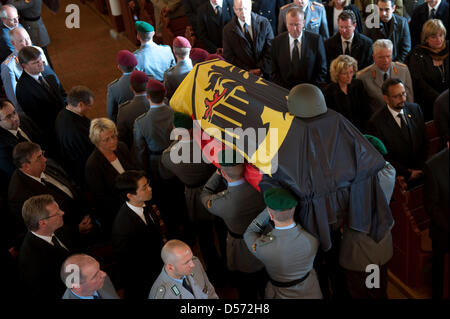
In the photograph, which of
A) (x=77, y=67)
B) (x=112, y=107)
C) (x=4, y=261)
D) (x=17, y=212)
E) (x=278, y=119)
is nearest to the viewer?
(x=278, y=119)

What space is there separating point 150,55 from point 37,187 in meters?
2.18

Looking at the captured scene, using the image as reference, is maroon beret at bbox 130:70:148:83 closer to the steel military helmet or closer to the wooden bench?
the steel military helmet

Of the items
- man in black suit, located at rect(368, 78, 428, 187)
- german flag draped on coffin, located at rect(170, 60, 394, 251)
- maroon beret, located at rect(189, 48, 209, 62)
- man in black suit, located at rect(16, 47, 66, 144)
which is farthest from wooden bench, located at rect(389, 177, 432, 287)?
man in black suit, located at rect(16, 47, 66, 144)

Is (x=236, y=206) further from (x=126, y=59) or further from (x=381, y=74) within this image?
(x=126, y=59)

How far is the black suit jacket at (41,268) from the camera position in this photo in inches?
120

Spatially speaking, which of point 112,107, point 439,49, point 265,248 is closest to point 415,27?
point 439,49

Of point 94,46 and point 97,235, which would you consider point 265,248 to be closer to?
point 97,235

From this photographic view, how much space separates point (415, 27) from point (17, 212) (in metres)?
4.52

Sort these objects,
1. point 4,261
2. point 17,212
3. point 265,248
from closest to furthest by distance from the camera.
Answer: point 265,248 < point 4,261 < point 17,212

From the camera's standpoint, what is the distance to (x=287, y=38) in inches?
195

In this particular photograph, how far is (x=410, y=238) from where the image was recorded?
3377mm

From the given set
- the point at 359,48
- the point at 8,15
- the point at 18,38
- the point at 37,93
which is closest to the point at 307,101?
the point at 359,48

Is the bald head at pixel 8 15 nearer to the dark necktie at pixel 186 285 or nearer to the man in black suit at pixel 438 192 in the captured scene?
the dark necktie at pixel 186 285

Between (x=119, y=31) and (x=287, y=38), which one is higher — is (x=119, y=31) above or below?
below
